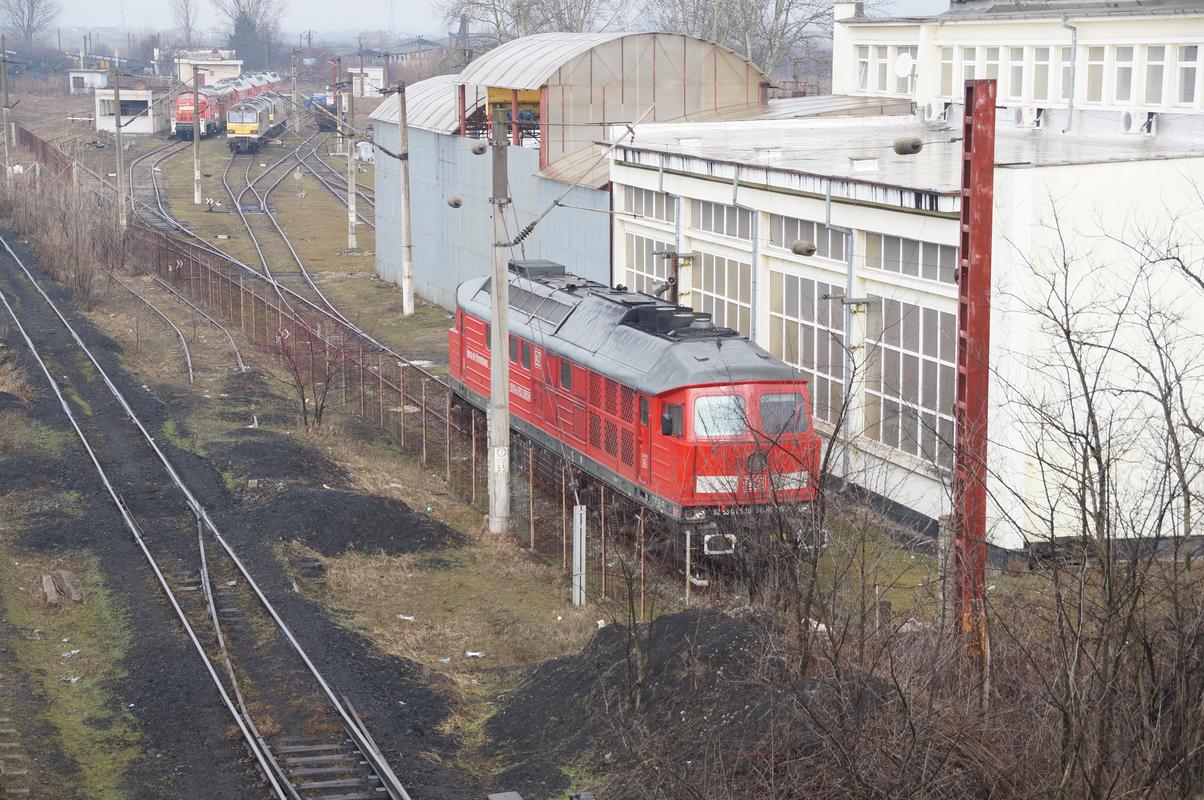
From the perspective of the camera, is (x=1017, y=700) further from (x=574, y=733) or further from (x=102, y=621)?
(x=102, y=621)

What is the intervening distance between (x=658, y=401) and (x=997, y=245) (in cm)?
555

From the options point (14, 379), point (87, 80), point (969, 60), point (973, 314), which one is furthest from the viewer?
point (87, 80)

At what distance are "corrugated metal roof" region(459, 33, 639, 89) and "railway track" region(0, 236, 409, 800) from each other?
42.1 ft

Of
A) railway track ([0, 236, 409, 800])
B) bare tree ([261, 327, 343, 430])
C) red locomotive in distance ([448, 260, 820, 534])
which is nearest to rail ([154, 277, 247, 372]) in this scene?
bare tree ([261, 327, 343, 430])

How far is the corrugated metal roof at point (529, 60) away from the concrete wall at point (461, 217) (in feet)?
5.91

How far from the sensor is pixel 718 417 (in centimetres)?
2012

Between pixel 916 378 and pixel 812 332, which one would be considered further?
pixel 812 332

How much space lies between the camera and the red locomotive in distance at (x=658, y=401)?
19969 millimetres

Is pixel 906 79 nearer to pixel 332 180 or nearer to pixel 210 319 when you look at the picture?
pixel 210 319

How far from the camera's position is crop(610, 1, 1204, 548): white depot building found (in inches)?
822

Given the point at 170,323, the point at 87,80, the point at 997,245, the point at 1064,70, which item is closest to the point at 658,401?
the point at 997,245

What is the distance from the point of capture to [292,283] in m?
48.2

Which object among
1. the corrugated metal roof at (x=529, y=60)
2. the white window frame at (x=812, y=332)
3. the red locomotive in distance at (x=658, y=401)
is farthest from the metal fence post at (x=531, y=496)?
the corrugated metal roof at (x=529, y=60)

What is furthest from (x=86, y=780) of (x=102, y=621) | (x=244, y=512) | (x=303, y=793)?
(x=244, y=512)
